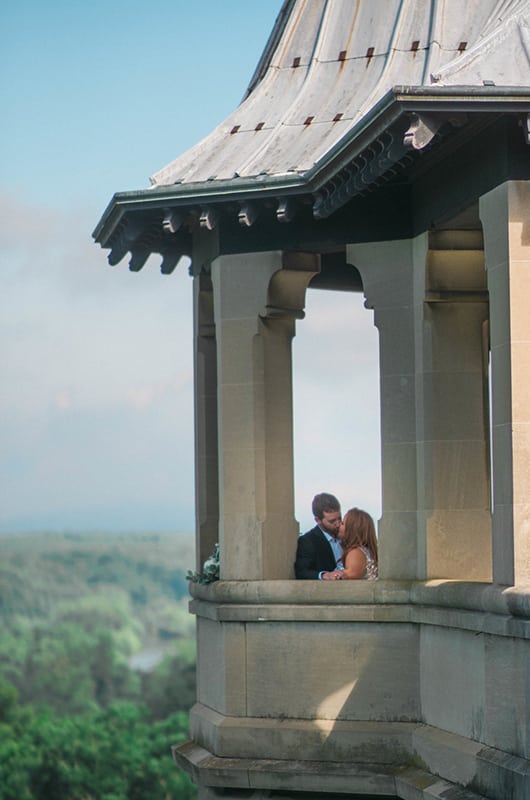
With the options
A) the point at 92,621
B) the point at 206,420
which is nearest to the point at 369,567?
the point at 206,420

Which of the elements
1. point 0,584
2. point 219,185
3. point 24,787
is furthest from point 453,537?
point 0,584

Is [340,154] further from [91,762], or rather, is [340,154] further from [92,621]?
[92,621]

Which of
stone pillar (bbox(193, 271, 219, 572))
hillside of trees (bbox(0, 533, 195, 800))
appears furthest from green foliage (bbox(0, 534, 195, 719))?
stone pillar (bbox(193, 271, 219, 572))

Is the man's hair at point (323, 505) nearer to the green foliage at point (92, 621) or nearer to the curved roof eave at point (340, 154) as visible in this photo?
the curved roof eave at point (340, 154)

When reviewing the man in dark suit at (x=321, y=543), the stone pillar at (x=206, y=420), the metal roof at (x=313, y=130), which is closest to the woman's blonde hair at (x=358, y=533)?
the man in dark suit at (x=321, y=543)

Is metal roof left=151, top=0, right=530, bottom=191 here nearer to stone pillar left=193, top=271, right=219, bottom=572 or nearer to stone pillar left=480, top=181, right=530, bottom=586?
stone pillar left=193, top=271, right=219, bottom=572

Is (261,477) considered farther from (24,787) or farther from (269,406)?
(24,787)

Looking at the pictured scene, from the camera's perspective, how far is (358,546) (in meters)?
20.7

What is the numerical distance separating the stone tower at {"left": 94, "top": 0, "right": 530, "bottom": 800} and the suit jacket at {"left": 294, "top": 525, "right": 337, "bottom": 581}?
0.11m

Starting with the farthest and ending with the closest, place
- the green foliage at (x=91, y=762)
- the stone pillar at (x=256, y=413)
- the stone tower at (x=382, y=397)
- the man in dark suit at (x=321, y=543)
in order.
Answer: the green foliage at (x=91, y=762), the man in dark suit at (x=321, y=543), the stone pillar at (x=256, y=413), the stone tower at (x=382, y=397)

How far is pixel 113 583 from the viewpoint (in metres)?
157

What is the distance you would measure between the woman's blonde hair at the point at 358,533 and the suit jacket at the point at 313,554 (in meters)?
0.31

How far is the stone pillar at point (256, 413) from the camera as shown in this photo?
20844 millimetres

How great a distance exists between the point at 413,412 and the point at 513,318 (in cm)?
318
